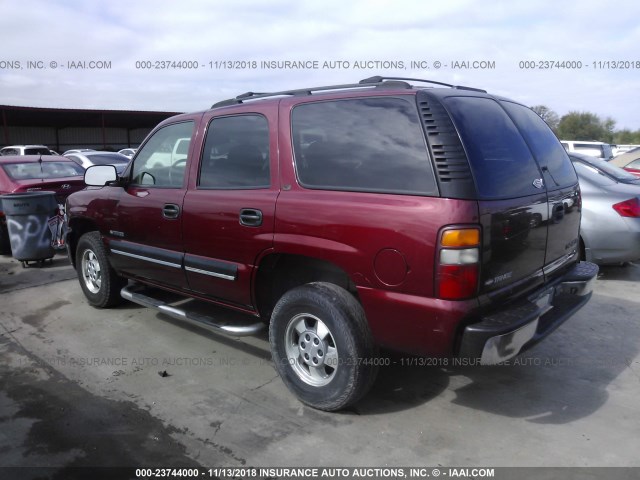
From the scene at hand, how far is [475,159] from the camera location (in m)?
2.91

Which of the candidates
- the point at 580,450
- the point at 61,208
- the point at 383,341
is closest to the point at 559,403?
the point at 580,450

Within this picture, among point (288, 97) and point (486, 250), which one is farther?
point (288, 97)

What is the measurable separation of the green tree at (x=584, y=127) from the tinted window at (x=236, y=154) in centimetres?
5115

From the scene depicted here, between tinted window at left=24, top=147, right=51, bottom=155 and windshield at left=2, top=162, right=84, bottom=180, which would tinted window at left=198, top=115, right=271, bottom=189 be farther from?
tinted window at left=24, top=147, right=51, bottom=155

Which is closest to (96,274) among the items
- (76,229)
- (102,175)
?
(76,229)

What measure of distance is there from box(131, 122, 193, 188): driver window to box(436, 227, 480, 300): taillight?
236 centimetres

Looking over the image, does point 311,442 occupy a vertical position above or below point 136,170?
below

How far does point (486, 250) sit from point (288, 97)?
68.9 inches

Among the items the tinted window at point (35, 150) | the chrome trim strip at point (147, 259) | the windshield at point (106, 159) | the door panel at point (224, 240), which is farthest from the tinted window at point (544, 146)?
the tinted window at point (35, 150)

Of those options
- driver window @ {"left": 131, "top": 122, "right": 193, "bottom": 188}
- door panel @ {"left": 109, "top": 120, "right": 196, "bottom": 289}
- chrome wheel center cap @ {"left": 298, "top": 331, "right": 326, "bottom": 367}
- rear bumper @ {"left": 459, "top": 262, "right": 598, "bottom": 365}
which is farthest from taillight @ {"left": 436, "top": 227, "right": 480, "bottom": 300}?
driver window @ {"left": 131, "top": 122, "right": 193, "bottom": 188}

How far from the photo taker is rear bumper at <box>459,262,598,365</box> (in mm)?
2805

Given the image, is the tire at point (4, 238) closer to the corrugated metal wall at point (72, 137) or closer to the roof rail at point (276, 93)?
the roof rail at point (276, 93)

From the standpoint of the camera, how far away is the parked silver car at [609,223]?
5.92 metres

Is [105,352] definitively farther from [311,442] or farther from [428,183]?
[428,183]
